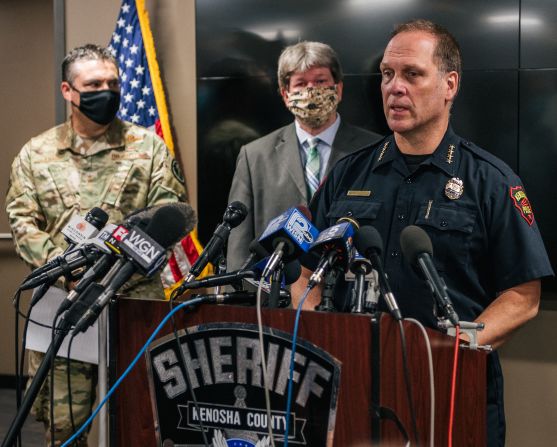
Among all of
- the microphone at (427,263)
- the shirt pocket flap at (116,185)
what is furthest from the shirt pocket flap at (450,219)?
the shirt pocket flap at (116,185)

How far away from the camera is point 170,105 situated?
4.04m

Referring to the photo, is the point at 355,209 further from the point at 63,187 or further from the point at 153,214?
the point at 63,187

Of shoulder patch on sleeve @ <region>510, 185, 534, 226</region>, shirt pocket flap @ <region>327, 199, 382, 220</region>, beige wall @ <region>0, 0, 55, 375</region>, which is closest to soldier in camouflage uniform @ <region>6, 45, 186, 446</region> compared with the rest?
shirt pocket flap @ <region>327, 199, 382, 220</region>

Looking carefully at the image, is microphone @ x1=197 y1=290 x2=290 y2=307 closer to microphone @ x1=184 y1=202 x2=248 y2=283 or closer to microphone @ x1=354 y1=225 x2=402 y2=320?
microphone @ x1=184 y1=202 x2=248 y2=283

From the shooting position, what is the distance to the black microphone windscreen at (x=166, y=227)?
1479mm

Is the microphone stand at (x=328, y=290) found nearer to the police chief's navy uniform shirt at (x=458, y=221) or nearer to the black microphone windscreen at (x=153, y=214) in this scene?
the black microphone windscreen at (x=153, y=214)

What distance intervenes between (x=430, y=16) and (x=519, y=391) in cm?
168

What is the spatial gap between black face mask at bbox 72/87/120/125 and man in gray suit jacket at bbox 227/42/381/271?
0.70 m

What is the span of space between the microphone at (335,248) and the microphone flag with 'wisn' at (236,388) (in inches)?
5.7

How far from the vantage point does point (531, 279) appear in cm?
198

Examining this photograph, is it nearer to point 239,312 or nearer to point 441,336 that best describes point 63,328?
point 239,312

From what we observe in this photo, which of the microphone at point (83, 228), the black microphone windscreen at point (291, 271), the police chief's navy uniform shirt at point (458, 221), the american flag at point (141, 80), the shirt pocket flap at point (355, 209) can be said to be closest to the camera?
the black microphone windscreen at point (291, 271)

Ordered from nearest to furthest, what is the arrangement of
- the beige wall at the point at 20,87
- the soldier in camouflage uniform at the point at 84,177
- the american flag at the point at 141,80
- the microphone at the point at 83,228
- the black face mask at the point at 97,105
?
1. the microphone at the point at 83,228
2. the soldier in camouflage uniform at the point at 84,177
3. the black face mask at the point at 97,105
4. the american flag at the point at 141,80
5. the beige wall at the point at 20,87

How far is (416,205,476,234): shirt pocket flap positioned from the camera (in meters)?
2.03
